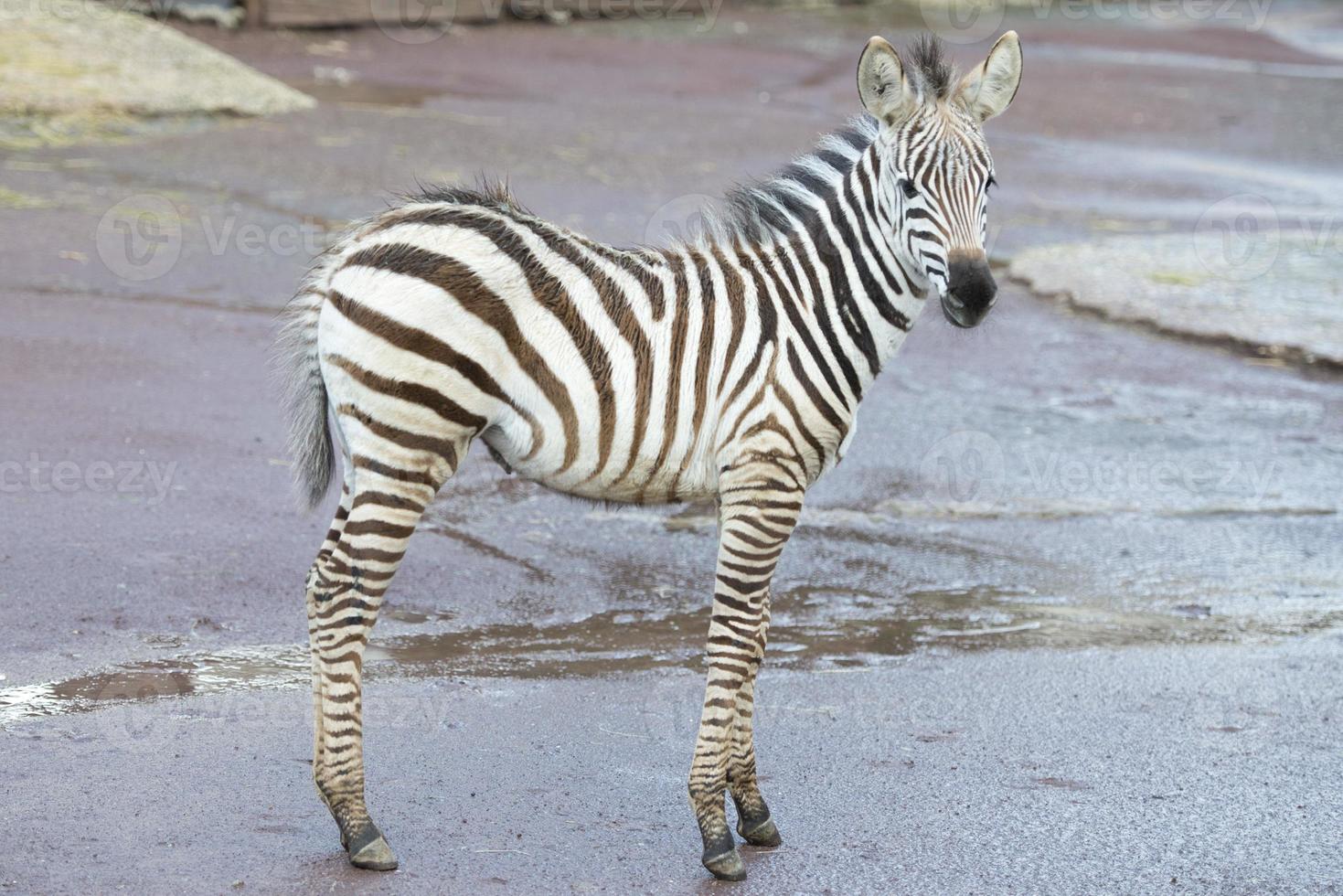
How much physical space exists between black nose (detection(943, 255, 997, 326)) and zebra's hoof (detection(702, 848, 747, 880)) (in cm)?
172

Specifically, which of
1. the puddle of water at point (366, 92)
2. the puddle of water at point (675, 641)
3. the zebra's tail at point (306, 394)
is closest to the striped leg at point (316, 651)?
the zebra's tail at point (306, 394)

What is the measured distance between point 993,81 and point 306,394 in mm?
2328

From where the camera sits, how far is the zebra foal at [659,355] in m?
4.12

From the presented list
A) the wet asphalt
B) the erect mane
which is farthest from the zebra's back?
the wet asphalt

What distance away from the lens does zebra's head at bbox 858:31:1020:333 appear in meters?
4.17

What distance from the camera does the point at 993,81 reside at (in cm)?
447

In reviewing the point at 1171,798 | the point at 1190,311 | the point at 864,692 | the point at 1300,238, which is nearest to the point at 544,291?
the point at 864,692

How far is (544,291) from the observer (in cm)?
427

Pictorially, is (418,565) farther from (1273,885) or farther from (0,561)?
(1273,885)

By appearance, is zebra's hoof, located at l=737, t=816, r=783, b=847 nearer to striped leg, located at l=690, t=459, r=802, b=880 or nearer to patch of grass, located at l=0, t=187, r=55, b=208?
striped leg, located at l=690, t=459, r=802, b=880

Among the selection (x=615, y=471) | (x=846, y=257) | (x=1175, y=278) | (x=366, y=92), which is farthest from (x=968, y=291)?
(x=366, y=92)

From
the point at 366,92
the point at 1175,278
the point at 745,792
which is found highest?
the point at 366,92

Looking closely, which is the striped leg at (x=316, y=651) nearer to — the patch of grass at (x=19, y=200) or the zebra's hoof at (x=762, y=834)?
the zebra's hoof at (x=762, y=834)

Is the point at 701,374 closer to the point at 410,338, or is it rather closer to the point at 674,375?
the point at 674,375
